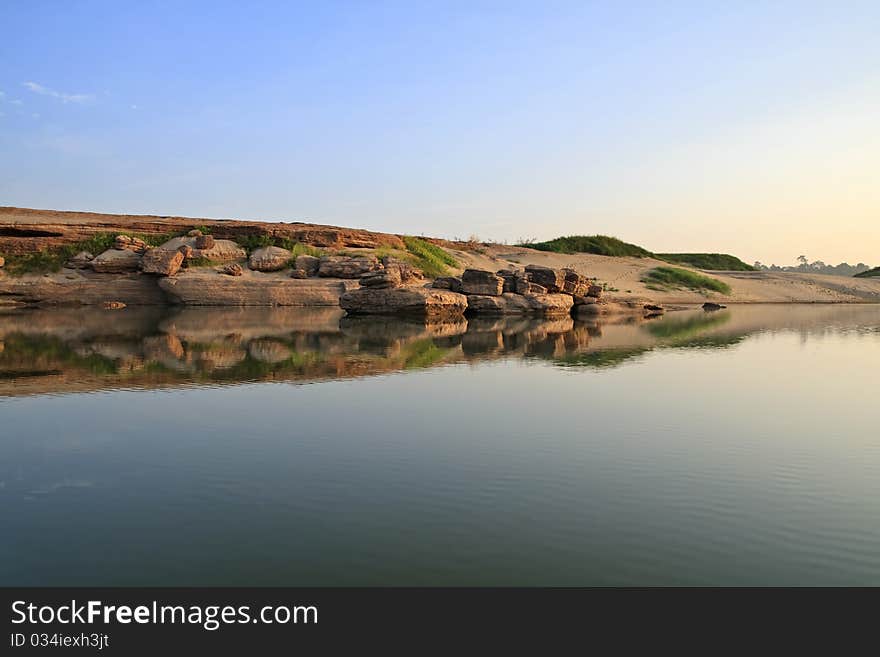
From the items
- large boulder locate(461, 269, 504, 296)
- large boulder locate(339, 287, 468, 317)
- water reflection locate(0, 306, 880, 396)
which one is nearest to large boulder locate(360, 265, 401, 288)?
large boulder locate(339, 287, 468, 317)

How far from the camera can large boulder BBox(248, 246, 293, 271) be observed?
3569 centimetres

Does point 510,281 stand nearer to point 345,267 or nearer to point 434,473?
point 345,267

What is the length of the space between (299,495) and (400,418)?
3.36m

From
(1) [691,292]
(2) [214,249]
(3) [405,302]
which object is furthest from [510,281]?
(1) [691,292]

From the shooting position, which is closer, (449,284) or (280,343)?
(280,343)

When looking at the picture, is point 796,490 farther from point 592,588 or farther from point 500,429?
point 500,429

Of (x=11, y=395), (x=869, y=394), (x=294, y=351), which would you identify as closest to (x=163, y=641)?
(x=11, y=395)

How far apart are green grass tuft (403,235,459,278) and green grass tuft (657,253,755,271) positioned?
127ft

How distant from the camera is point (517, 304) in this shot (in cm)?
3172

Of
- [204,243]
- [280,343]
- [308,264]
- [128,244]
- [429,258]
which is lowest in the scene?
[280,343]

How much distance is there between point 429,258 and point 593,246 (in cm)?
3076

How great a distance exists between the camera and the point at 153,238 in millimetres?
37750

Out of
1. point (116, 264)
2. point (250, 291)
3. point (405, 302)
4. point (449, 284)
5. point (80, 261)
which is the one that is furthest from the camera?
point (80, 261)

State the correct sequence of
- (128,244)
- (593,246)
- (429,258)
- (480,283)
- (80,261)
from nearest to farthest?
(480,283)
(80,261)
(128,244)
(429,258)
(593,246)
